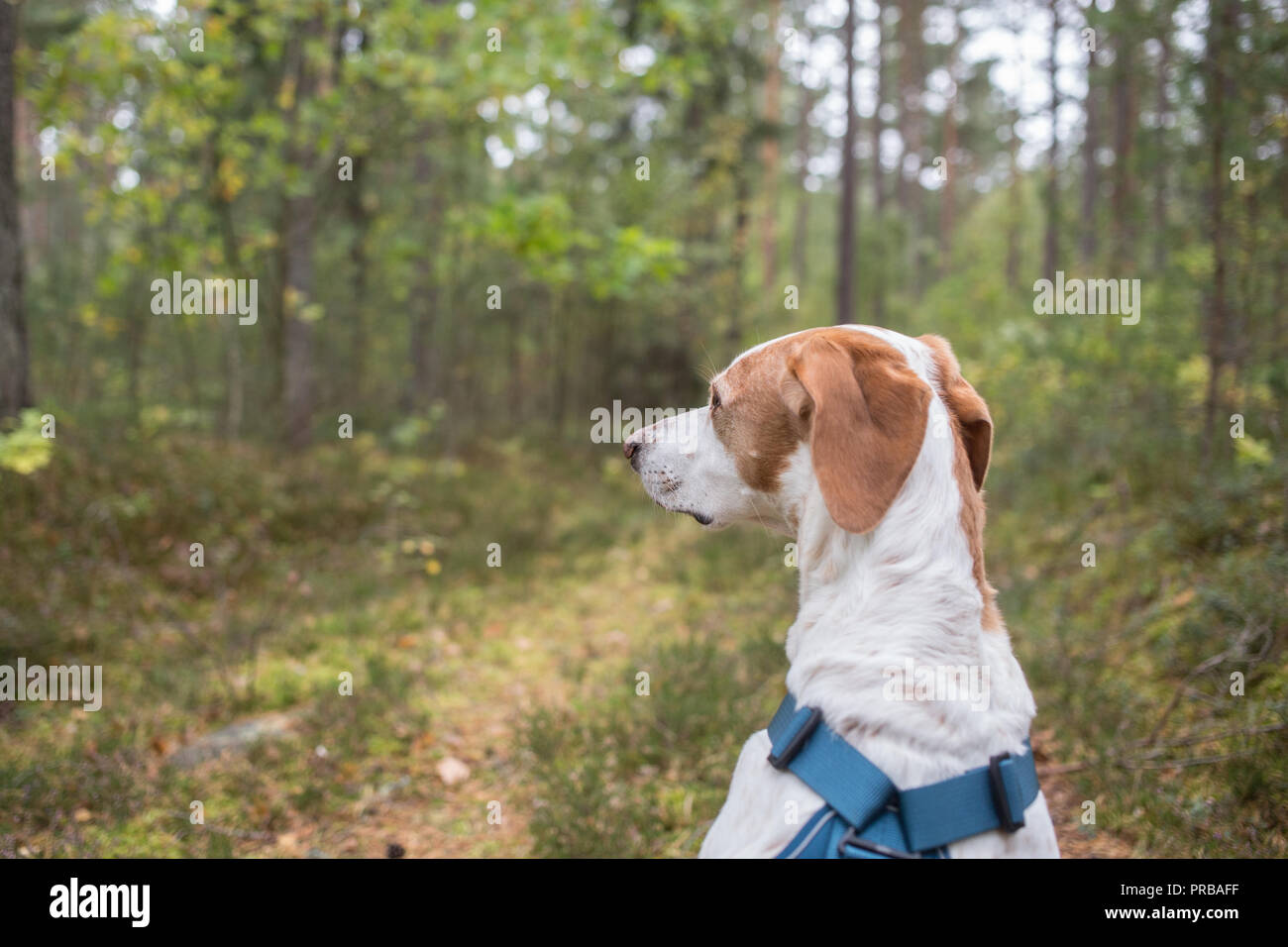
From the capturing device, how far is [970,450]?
95.7 inches

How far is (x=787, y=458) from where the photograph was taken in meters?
2.49

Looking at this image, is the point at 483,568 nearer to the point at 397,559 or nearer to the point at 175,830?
the point at 397,559

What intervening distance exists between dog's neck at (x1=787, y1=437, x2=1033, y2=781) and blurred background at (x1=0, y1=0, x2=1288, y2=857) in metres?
2.17

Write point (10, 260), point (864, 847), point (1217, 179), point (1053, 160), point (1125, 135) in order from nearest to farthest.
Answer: point (864, 847), point (10, 260), point (1217, 179), point (1125, 135), point (1053, 160)

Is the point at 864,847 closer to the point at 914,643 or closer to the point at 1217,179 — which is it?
the point at 914,643

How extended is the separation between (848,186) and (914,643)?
543 inches

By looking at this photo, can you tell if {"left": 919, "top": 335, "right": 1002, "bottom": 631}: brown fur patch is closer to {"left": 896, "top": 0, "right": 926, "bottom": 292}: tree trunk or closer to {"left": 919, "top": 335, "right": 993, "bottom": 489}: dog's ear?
{"left": 919, "top": 335, "right": 993, "bottom": 489}: dog's ear

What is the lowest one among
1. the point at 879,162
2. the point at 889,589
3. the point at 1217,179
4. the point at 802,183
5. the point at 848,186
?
the point at 889,589

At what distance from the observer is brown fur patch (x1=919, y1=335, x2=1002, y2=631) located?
2180 millimetres

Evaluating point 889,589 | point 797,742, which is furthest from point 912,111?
point 797,742

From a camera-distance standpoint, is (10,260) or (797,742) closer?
(797,742)

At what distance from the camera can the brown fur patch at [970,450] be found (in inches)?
85.8

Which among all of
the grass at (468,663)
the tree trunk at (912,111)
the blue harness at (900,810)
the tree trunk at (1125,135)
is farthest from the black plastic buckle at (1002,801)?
the tree trunk at (912,111)
